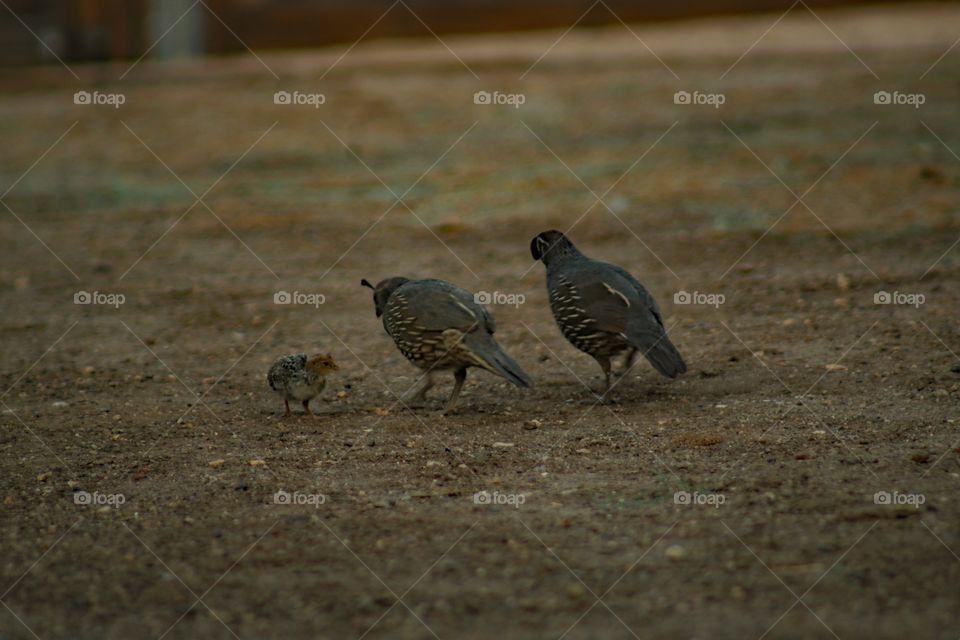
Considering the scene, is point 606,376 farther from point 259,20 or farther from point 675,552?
point 259,20

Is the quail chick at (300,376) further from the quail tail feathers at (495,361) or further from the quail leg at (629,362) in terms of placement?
the quail leg at (629,362)

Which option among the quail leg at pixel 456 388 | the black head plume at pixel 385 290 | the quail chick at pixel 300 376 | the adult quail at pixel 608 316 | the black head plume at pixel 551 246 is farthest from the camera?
the black head plume at pixel 551 246

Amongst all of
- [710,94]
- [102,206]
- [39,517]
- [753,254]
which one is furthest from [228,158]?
[39,517]

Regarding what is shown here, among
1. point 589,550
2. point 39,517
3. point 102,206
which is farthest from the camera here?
point 102,206

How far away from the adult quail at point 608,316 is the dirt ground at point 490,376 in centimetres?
37

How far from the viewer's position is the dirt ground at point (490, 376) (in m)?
5.52

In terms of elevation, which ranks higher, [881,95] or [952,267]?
[881,95]

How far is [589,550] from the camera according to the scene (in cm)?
583

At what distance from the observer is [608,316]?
26.7 feet

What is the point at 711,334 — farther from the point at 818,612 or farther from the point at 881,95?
the point at 881,95

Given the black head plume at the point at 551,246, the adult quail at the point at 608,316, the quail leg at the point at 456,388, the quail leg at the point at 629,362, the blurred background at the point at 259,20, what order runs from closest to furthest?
the adult quail at the point at 608,316
the quail leg at the point at 456,388
the quail leg at the point at 629,362
the black head plume at the point at 551,246
the blurred background at the point at 259,20

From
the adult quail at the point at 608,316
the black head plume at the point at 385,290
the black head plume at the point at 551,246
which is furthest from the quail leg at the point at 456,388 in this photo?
the black head plume at the point at 551,246

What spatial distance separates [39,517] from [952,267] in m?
7.91

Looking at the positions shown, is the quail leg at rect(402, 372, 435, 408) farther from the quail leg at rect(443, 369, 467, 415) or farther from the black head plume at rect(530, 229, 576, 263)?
the black head plume at rect(530, 229, 576, 263)
